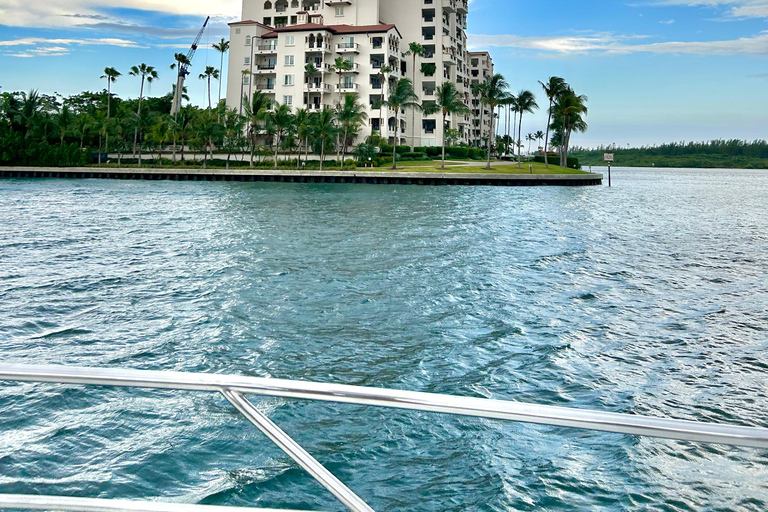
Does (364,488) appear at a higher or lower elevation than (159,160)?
lower

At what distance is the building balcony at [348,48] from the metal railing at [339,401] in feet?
319

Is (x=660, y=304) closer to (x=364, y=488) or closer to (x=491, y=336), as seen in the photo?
(x=491, y=336)

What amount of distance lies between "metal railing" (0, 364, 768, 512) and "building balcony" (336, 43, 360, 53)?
9722 centimetres

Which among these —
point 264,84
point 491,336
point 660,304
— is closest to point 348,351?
point 491,336

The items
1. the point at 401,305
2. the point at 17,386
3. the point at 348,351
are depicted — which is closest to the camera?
the point at 17,386

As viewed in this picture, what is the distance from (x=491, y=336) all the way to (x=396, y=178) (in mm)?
58090

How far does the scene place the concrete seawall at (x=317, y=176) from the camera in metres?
70.3

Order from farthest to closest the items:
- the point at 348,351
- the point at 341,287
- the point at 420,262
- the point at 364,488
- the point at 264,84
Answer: the point at 264,84
the point at 420,262
the point at 341,287
the point at 348,351
the point at 364,488

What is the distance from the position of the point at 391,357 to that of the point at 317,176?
63578 millimetres

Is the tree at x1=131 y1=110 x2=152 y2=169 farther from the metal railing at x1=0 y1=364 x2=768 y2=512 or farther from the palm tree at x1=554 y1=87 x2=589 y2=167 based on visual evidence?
the metal railing at x1=0 y1=364 x2=768 y2=512

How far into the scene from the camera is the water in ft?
23.7

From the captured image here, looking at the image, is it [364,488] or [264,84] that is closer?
[364,488]

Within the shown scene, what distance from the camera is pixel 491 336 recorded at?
13031 millimetres

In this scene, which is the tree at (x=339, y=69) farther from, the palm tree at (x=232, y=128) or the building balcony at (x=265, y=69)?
the palm tree at (x=232, y=128)
